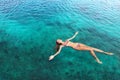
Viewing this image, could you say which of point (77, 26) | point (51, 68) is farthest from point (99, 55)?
point (77, 26)

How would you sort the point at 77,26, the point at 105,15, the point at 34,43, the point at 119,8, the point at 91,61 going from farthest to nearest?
the point at 119,8 → the point at 105,15 → the point at 77,26 → the point at 34,43 → the point at 91,61

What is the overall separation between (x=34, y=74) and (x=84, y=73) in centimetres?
482

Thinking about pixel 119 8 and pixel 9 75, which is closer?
pixel 9 75

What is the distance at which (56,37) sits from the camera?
25188 mm

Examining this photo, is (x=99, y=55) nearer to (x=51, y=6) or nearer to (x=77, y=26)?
(x=77, y=26)

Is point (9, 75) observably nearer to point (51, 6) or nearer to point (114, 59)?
point (114, 59)

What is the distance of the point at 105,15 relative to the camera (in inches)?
1192

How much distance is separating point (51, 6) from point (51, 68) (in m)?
16.1

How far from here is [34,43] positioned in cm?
2391

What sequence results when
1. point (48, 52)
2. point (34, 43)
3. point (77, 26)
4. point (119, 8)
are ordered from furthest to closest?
point (119, 8) → point (77, 26) → point (34, 43) → point (48, 52)

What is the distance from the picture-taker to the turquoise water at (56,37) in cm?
1938

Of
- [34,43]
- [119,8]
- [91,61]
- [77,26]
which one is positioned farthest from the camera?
[119,8]

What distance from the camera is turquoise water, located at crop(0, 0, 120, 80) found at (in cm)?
1938

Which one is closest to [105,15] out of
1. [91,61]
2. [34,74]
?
[91,61]
